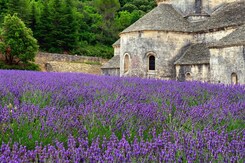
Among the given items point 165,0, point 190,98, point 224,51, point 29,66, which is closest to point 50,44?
point 29,66

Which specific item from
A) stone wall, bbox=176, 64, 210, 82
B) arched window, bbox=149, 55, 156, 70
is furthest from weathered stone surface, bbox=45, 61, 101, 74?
stone wall, bbox=176, 64, 210, 82

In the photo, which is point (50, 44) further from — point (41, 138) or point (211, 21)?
point (41, 138)

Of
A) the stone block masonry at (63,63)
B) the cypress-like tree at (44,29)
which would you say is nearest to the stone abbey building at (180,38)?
the stone block masonry at (63,63)

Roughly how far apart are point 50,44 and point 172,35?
20.3 metres

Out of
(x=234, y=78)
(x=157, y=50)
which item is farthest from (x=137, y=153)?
(x=157, y=50)

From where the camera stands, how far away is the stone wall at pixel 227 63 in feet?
49.2

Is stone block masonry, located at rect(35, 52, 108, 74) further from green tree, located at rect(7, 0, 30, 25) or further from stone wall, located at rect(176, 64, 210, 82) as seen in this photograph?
stone wall, located at rect(176, 64, 210, 82)

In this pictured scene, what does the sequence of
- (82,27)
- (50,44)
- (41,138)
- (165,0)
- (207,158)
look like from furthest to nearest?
(82,27)
(50,44)
(165,0)
(41,138)
(207,158)

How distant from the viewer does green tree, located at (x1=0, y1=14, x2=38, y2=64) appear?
1099 inches

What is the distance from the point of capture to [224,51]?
15961 mm

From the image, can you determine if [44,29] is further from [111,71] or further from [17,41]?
[111,71]

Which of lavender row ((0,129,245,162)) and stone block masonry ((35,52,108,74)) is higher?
stone block masonry ((35,52,108,74))

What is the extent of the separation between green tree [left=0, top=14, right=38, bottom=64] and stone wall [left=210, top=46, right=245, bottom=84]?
1753 centimetres

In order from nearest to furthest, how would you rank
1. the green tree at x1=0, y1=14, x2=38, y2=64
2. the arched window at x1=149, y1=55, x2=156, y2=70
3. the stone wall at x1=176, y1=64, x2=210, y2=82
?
1. the stone wall at x1=176, y1=64, x2=210, y2=82
2. the arched window at x1=149, y1=55, x2=156, y2=70
3. the green tree at x1=0, y1=14, x2=38, y2=64
